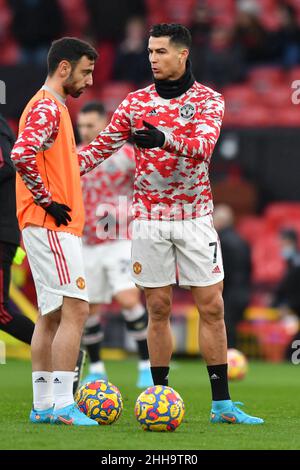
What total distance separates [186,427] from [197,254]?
108cm

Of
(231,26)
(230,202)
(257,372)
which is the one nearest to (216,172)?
(230,202)

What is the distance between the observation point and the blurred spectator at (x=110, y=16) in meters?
20.2

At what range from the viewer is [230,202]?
1716cm

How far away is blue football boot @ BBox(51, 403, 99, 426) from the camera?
22.1 ft

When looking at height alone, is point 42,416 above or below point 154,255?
below

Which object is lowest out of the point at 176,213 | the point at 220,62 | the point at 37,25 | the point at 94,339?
the point at 94,339

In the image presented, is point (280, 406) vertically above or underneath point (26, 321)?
underneath

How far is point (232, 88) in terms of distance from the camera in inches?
717

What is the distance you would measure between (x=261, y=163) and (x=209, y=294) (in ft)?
32.9

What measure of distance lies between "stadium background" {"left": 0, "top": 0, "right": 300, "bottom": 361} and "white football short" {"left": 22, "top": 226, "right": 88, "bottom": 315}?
7.56 metres

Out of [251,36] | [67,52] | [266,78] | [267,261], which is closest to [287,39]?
[251,36]

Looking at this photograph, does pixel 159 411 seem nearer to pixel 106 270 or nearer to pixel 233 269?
pixel 106 270

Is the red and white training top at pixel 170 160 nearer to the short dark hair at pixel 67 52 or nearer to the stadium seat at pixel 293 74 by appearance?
the short dark hair at pixel 67 52

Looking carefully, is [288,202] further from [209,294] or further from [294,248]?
[209,294]
